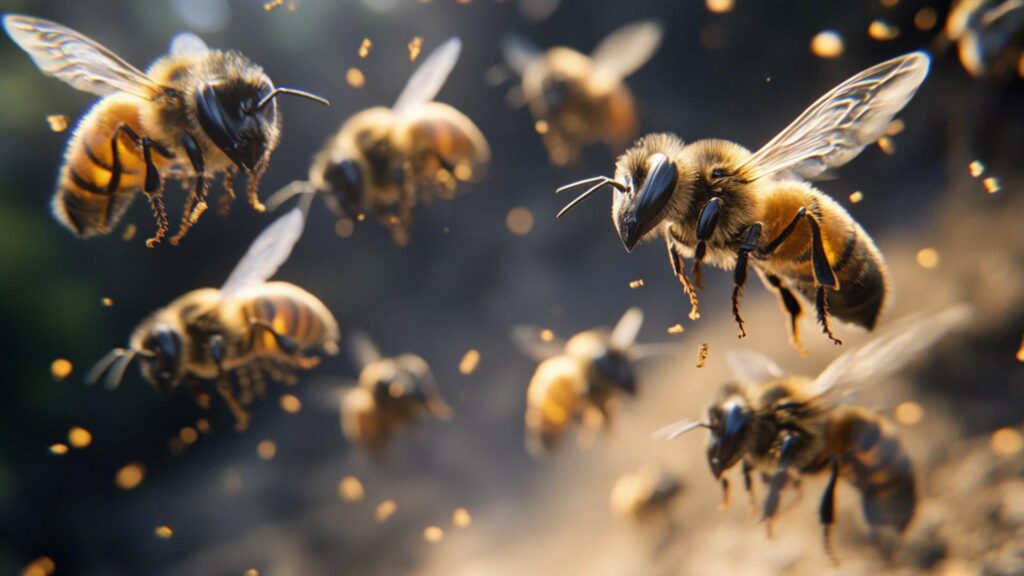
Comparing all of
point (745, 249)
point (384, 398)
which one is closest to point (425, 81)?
point (384, 398)

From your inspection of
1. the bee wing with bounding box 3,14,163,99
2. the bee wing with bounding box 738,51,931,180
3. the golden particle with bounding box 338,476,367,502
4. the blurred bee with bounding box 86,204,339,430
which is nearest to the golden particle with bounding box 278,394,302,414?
the golden particle with bounding box 338,476,367,502

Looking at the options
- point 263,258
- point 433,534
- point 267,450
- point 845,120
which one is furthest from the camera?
point 267,450

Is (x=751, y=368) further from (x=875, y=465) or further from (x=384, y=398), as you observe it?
(x=384, y=398)

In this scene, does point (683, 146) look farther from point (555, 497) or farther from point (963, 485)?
point (555, 497)

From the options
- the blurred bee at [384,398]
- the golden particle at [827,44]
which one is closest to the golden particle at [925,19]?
the golden particle at [827,44]

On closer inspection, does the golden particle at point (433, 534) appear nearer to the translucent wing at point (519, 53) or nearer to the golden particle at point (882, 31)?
the translucent wing at point (519, 53)
